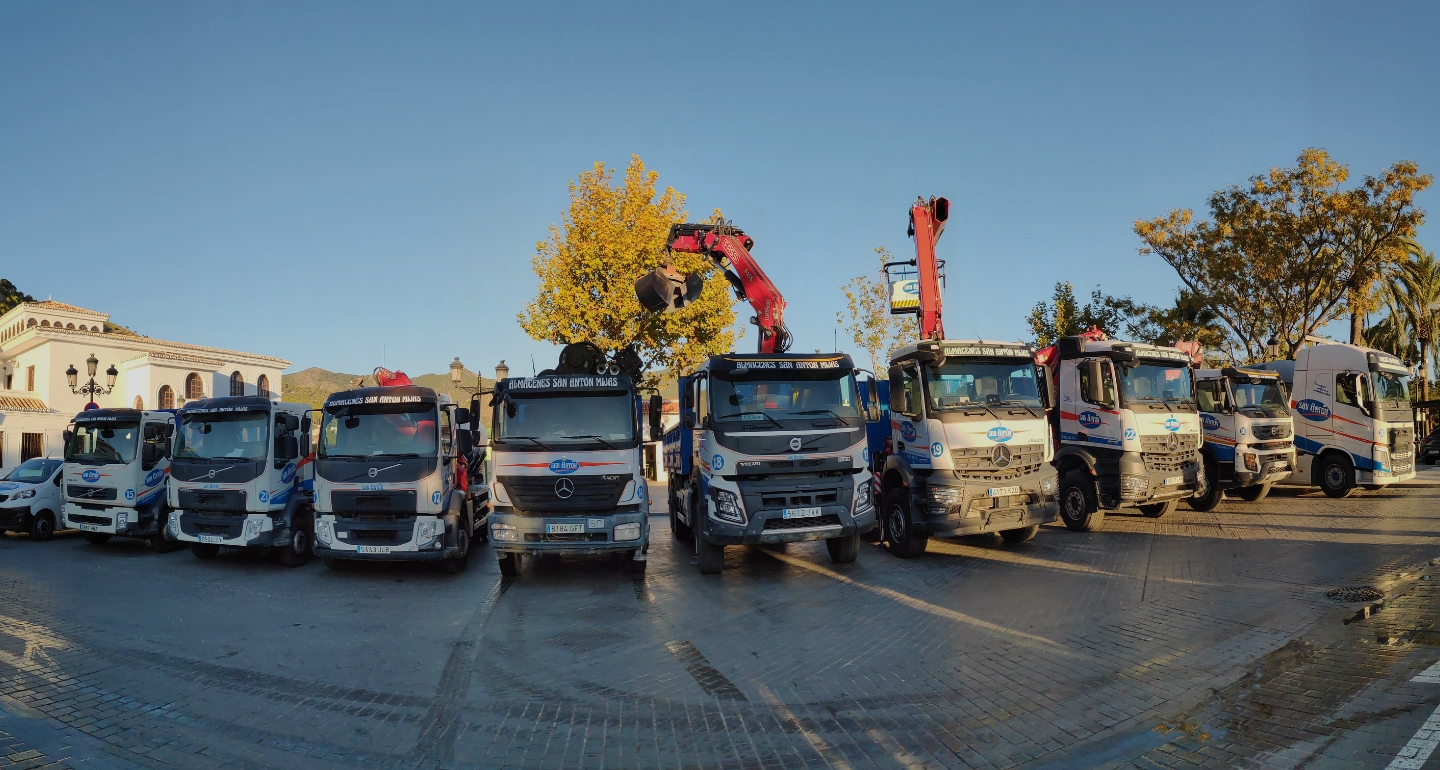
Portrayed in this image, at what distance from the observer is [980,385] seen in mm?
11492

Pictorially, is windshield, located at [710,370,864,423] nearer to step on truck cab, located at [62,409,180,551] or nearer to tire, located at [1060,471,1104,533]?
tire, located at [1060,471,1104,533]

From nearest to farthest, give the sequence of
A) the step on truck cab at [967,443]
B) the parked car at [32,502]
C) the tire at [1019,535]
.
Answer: the step on truck cab at [967,443]
the tire at [1019,535]
the parked car at [32,502]

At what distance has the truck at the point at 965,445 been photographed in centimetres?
1098

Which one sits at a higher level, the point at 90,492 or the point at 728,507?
the point at 90,492

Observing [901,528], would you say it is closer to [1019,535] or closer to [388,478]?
[1019,535]

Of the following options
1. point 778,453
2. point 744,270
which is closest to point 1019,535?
point 778,453

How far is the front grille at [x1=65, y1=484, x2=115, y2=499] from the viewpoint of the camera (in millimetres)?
13891

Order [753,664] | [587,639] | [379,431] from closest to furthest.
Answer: [753,664], [587,639], [379,431]

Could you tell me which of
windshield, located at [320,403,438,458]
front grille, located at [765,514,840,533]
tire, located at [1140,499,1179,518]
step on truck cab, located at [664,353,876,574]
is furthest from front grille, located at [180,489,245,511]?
tire, located at [1140,499,1179,518]

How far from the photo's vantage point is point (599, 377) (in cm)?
1057

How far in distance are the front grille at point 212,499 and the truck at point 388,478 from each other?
1.67 metres

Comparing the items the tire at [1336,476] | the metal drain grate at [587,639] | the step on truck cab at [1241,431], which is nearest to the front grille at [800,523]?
the metal drain grate at [587,639]

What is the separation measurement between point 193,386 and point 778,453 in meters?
36.4

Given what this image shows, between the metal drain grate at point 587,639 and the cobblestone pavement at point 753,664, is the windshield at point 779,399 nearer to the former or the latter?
the cobblestone pavement at point 753,664
